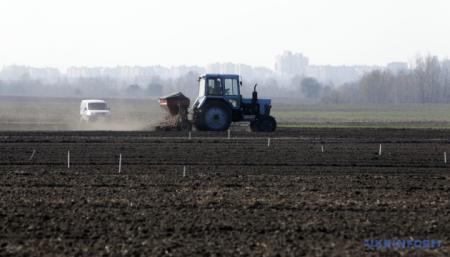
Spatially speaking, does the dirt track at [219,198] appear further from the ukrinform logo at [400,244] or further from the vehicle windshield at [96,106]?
the vehicle windshield at [96,106]

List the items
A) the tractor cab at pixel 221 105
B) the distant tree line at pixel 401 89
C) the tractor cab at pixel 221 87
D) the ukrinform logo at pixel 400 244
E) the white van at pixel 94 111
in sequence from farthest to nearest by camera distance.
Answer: the distant tree line at pixel 401 89 < the white van at pixel 94 111 < the tractor cab at pixel 221 105 < the tractor cab at pixel 221 87 < the ukrinform logo at pixel 400 244

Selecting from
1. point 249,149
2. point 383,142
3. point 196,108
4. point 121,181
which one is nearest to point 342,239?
point 121,181

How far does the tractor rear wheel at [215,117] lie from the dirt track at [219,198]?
5.72 meters

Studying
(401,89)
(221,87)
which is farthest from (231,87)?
(401,89)

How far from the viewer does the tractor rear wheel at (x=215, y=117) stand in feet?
130

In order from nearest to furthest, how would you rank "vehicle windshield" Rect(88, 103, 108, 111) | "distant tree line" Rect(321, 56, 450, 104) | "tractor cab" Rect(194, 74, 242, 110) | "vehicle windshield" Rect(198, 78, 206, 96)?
"tractor cab" Rect(194, 74, 242, 110) < "vehicle windshield" Rect(198, 78, 206, 96) < "vehicle windshield" Rect(88, 103, 108, 111) < "distant tree line" Rect(321, 56, 450, 104)

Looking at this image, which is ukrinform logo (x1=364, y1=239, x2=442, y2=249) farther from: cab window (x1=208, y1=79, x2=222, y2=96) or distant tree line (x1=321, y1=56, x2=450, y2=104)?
distant tree line (x1=321, y1=56, x2=450, y2=104)

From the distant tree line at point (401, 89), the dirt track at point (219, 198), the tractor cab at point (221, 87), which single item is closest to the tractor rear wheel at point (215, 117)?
the tractor cab at point (221, 87)

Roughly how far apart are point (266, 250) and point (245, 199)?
5452mm

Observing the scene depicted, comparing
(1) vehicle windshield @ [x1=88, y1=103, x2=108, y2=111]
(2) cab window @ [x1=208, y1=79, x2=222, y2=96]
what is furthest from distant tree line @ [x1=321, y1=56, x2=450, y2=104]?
(2) cab window @ [x1=208, y1=79, x2=222, y2=96]

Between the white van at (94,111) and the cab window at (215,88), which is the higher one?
the cab window at (215,88)

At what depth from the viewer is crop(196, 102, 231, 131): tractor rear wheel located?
39.5 meters

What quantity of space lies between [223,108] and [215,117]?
55 cm

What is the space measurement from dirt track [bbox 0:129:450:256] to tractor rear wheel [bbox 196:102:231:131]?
572 centimetres
